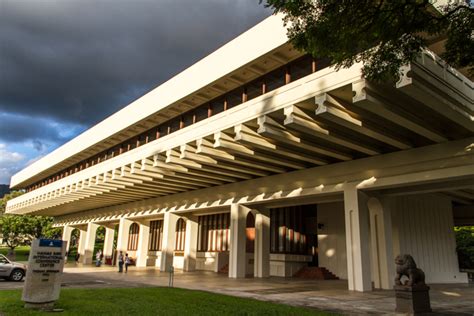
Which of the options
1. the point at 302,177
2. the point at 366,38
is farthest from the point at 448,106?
the point at 302,177

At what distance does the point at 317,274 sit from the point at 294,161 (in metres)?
8.00

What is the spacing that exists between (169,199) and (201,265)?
5.78m

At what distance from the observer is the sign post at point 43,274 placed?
27.6 ft

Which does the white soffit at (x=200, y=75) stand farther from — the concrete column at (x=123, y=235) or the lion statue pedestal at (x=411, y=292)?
the lion statue pedestal at (x=411, y=292)

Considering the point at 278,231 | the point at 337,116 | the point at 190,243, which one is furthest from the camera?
the point at 190,243

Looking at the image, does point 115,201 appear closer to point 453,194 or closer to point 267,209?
point 267,209

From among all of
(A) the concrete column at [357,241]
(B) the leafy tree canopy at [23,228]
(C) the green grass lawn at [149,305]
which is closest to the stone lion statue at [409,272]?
(C) the green grass lawn at [149,305]

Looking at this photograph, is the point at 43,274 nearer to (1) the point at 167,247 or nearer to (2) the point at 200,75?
(2) the point at 200,75

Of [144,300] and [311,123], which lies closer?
[144,300]

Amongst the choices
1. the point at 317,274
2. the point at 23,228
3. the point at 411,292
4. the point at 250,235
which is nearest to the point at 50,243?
the point at 411,292

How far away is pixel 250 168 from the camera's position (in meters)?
17.2

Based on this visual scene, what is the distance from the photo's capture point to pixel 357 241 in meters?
14.0

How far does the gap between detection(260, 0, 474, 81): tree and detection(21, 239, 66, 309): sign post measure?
23.7ft

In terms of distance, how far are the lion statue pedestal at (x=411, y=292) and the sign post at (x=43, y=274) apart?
7701 mm
